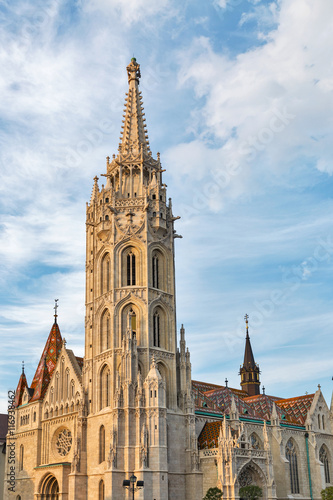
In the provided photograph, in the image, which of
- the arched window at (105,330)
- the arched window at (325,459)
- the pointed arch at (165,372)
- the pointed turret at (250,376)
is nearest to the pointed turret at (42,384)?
the arched window at (105,330)

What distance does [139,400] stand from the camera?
160ft

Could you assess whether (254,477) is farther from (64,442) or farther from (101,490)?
(64,442)

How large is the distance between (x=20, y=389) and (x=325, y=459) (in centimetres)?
3489

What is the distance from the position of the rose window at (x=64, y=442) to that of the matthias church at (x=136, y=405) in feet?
0.32

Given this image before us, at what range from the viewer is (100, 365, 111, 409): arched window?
51950 mm

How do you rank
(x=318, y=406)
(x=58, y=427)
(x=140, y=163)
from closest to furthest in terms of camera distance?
(x=58, y=427) < (x=140, y=163) < (x=318, y=406)

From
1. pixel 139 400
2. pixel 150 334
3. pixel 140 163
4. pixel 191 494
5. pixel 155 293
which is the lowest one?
pixel 191 494

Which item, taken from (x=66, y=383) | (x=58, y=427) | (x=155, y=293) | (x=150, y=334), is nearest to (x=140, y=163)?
(x=155, y=293)

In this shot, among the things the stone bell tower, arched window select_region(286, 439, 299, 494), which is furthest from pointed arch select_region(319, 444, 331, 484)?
the stone bell tower

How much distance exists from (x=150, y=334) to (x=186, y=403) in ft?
22.1

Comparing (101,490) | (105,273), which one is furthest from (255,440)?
(105,273)

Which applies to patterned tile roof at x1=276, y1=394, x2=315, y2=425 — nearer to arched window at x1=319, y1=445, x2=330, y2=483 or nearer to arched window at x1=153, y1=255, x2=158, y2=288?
arched window at x1=319, y1=445, x2=330, y2=483

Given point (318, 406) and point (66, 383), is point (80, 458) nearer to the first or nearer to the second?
point (66, 383)

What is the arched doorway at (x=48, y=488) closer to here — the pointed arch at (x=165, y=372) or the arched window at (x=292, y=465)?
the pointed arch at (x=165, y=372)
